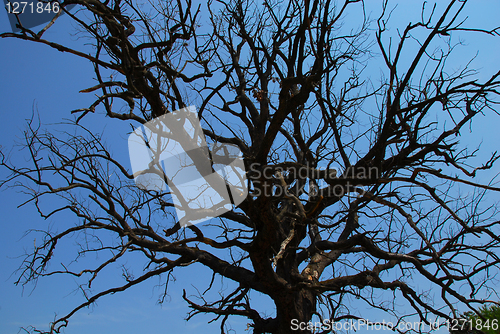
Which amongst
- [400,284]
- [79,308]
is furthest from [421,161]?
[79,308]

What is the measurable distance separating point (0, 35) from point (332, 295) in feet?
19.3

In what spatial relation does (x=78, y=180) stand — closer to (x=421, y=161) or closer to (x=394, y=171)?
(x=394, y=171)

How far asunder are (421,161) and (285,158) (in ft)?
7.66

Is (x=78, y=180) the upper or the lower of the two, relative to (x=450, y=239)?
upper

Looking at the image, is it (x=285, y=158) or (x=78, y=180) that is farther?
(x=285, y=158)

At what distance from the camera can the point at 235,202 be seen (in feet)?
15.8

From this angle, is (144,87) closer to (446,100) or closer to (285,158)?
(285,158)

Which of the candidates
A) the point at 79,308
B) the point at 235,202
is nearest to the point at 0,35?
the point at 235,202

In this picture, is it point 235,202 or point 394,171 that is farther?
point 235,202

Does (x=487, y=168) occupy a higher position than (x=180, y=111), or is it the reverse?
(x=180, y=111)

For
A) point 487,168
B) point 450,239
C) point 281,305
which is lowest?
point 281,305

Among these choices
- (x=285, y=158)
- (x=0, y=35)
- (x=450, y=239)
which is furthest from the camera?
(x=285, y=158)

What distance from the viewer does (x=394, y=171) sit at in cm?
387

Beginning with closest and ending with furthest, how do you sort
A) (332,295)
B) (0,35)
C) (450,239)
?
(0,35) → (450,239) → (332,295)
